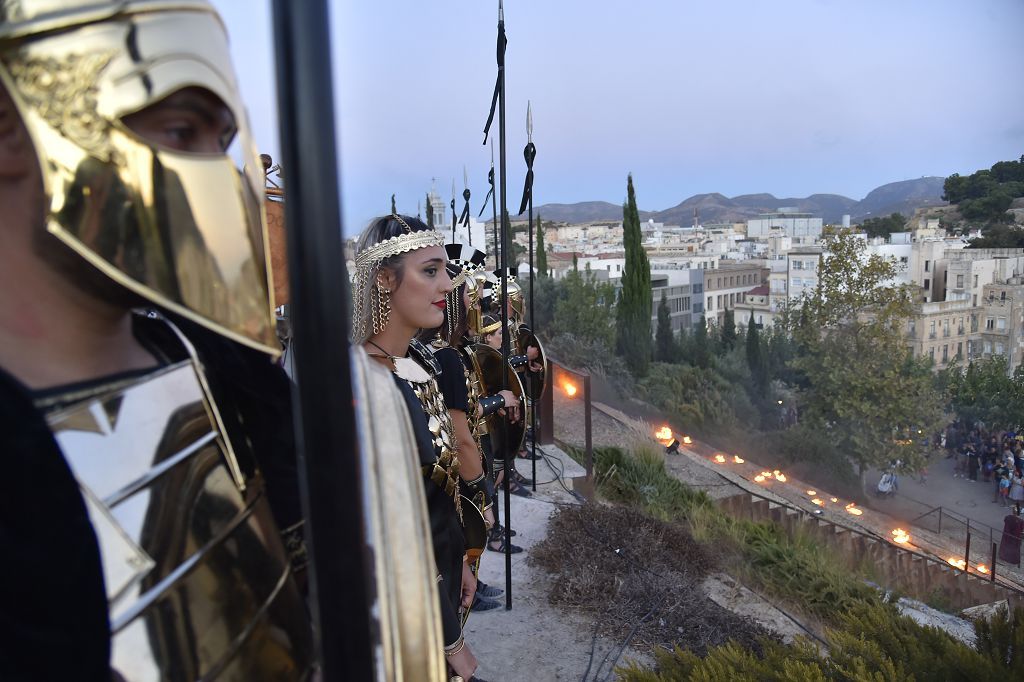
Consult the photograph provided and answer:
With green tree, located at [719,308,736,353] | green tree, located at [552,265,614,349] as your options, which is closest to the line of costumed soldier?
green tree, located at [552,265,614,349]

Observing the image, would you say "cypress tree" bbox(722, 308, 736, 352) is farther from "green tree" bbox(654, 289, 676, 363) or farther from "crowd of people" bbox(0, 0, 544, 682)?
"crowd of people" bbox(0, 0, 544, 682)

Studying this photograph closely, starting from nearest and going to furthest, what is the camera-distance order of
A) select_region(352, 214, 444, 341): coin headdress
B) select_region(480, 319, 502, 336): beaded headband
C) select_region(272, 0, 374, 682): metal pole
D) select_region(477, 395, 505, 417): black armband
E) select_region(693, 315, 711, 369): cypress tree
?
select_region(272, 0, 374, 682): metal pole, select_region(352, 214, 444, 341): coin headdress, select_region(477, 395, 505, 417): black armband, select_region(480, 319, 502, 336): beaded headband, select_region(693, 315, 711, 369): cypress tree

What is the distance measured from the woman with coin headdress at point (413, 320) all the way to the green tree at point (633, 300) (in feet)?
79.9

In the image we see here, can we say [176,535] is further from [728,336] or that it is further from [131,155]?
[728,336]

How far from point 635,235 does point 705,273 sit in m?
21.8

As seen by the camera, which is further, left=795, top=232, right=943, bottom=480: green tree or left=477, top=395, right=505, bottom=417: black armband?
left=795, top=232, right=943, bottom=480: green tree

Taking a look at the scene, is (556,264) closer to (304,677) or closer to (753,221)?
(753,221)

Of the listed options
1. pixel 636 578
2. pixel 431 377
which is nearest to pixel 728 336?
pixel 636 578

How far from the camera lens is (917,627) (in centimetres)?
361

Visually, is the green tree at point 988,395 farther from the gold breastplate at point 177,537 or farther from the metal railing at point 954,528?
the gold breastplate at point 177,537

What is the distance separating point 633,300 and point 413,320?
84.9 ft

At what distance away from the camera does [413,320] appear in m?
2.46

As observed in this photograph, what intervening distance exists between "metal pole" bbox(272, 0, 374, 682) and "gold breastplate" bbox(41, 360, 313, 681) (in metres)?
0.28

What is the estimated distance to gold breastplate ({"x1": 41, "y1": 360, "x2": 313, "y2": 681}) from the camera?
656 mm
